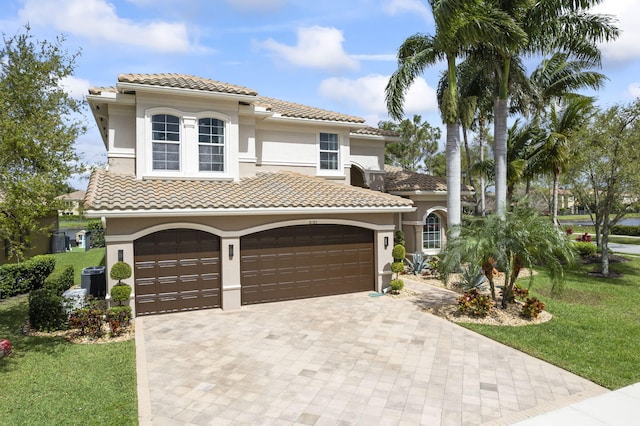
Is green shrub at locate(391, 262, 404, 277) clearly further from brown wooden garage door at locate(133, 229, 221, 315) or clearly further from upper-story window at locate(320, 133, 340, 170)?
upper-story window at locate(320, 133, 340, 170)

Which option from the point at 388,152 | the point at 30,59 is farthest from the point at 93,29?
the point at 388,152

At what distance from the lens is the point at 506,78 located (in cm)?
1644

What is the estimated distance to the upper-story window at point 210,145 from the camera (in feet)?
47.0

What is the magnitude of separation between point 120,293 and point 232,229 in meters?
3.73

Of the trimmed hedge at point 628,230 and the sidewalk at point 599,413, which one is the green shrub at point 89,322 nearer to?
the sidewalk at point 599,413

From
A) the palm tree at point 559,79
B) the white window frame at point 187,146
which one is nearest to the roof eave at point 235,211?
the white window frame at point 187,146

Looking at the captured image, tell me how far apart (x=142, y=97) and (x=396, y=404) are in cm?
1284

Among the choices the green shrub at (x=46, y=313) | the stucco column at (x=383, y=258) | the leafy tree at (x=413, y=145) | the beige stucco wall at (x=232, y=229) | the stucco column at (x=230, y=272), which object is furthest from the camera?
the leafy tree at (x=413, y=145)

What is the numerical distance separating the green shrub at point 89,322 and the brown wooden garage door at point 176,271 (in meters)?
1.65

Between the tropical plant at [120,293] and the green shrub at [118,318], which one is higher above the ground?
the tropical plant at [120,293]

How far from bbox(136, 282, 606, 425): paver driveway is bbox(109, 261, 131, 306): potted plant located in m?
1.02

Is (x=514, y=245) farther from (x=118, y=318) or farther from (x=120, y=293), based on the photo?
(x=120, y=293)

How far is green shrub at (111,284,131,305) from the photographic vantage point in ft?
34.1

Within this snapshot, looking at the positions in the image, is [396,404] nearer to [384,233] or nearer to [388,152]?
[384,233]
